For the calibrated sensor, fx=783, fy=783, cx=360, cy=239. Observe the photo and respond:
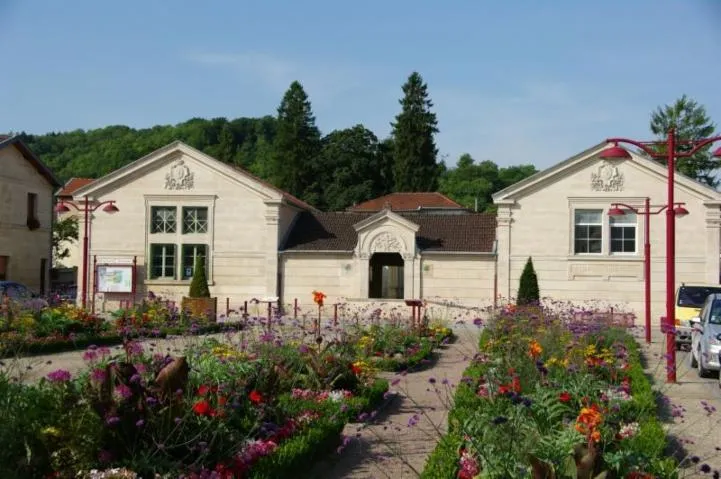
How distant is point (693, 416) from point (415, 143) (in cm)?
5967

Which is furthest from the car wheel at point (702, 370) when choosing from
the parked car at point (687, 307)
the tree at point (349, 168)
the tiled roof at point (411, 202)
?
the tree at point (349, 168)

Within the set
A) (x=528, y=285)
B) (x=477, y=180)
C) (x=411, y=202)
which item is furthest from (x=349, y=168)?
(x=528, y=285)

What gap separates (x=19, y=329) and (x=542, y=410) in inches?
557

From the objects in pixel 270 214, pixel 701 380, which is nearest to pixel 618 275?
pixel 270 214

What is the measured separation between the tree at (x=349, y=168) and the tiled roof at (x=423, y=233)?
31.8m

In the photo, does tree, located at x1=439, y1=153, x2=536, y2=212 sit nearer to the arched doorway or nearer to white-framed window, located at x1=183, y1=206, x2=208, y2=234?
the arched doorway

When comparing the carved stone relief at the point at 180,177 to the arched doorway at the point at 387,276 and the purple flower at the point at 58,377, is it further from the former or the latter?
the purple flower at the point at 58,377

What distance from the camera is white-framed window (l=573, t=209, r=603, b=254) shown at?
32125mm

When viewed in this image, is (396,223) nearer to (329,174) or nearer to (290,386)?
(290,386)

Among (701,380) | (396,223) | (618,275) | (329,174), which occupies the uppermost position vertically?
(329,174)

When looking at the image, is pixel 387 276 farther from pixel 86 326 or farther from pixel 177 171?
pixel 86 326

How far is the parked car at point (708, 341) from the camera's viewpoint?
15.1 meters

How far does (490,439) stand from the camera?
6473 mm

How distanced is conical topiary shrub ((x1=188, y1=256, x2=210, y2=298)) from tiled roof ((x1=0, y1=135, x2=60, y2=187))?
1252 cm
